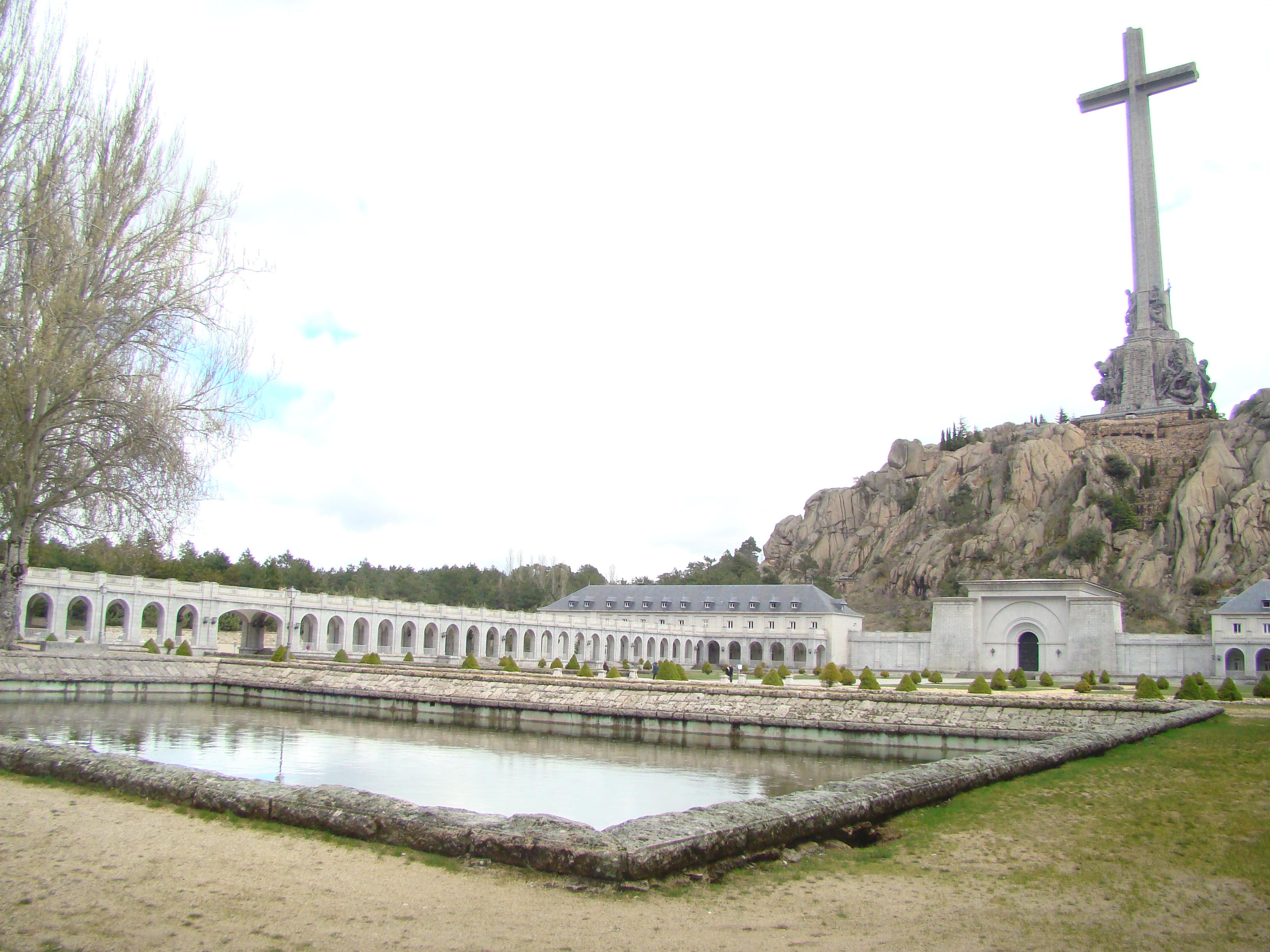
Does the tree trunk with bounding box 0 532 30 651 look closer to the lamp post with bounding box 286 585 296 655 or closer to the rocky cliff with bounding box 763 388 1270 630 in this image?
the lamp post with bounding box 286 585 296 655

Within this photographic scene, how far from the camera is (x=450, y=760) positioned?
1780 centimetres

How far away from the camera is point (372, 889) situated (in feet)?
21.3

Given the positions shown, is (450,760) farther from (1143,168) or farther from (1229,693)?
(1143,168)

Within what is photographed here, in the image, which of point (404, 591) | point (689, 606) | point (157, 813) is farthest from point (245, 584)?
point (157, 813)

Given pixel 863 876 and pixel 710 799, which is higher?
pixel 863 876

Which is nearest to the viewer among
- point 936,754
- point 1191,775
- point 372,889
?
point 372,889

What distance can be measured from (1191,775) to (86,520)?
80.4 feet

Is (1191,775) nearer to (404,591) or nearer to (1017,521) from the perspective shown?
(1017,521)

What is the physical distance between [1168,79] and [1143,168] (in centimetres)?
839

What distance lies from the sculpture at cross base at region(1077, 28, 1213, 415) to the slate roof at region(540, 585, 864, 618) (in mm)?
36012

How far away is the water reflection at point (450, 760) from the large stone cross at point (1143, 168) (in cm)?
7842

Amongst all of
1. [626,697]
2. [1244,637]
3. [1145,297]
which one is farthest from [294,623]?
[1145,297]

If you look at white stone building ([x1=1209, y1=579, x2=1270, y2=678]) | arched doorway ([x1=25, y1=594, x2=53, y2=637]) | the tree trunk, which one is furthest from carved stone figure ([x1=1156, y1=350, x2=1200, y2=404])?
arched doorway ([x1=25, y1=594, x2=53, y2=637])

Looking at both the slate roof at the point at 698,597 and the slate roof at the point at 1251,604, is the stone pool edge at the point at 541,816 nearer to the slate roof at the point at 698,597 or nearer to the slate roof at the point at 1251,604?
the slate roof at the point at 1251,604
